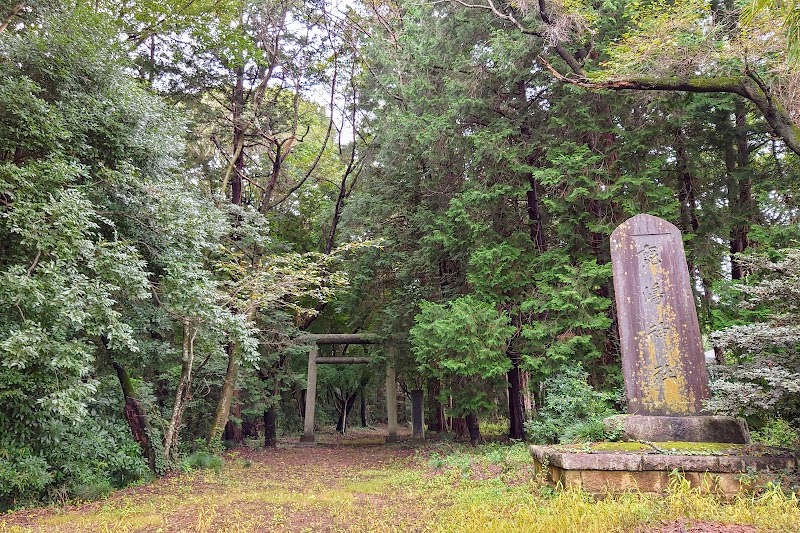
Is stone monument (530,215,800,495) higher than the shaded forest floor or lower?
higher

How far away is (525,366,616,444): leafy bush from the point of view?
7.58m

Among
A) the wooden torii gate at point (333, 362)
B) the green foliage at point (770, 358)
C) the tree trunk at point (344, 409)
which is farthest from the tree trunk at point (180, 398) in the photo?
the tree trunk at point (344, 409)

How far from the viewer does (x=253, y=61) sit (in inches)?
500

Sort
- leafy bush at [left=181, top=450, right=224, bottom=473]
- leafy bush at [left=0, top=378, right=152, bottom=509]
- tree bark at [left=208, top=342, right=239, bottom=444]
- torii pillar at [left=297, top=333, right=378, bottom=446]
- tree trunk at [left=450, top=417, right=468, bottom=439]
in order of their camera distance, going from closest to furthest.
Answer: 1. leafy bush at [left=0, top=378, right=152, bottom=509]
2. leafy bush at [left=181, top=450, right=224, bottom=473]
3. tree bark at [left=208, top=342, right=239, bottom=444]
4. tree trunk at [left=450, top=417, right=468, bottom=439]
5. torii pillar at [left=297, top=333, right=378, bottom=446]

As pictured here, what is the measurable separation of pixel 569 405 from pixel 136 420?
7201 millimetres

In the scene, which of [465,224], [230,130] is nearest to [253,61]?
[230,130]

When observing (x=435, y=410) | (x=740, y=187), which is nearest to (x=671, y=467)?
(x=740, y=187)

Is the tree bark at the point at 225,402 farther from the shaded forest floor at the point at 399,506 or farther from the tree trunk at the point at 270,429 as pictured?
the tree trunk at the point at 270,429

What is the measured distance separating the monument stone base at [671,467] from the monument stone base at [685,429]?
1.30ft

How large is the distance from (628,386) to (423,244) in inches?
267

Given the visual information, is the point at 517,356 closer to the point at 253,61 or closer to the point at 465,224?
the point at 465,224

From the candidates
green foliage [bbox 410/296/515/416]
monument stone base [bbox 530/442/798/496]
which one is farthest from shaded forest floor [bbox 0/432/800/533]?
green foliage [bbox 410/296/515/416]

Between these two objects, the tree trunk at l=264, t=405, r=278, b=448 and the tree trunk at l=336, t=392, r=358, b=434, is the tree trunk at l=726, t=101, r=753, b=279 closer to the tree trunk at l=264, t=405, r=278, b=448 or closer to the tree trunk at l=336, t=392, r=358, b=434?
the tree trunk at l=264, t=405, r=278, b=448

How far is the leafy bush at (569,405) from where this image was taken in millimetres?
7578
